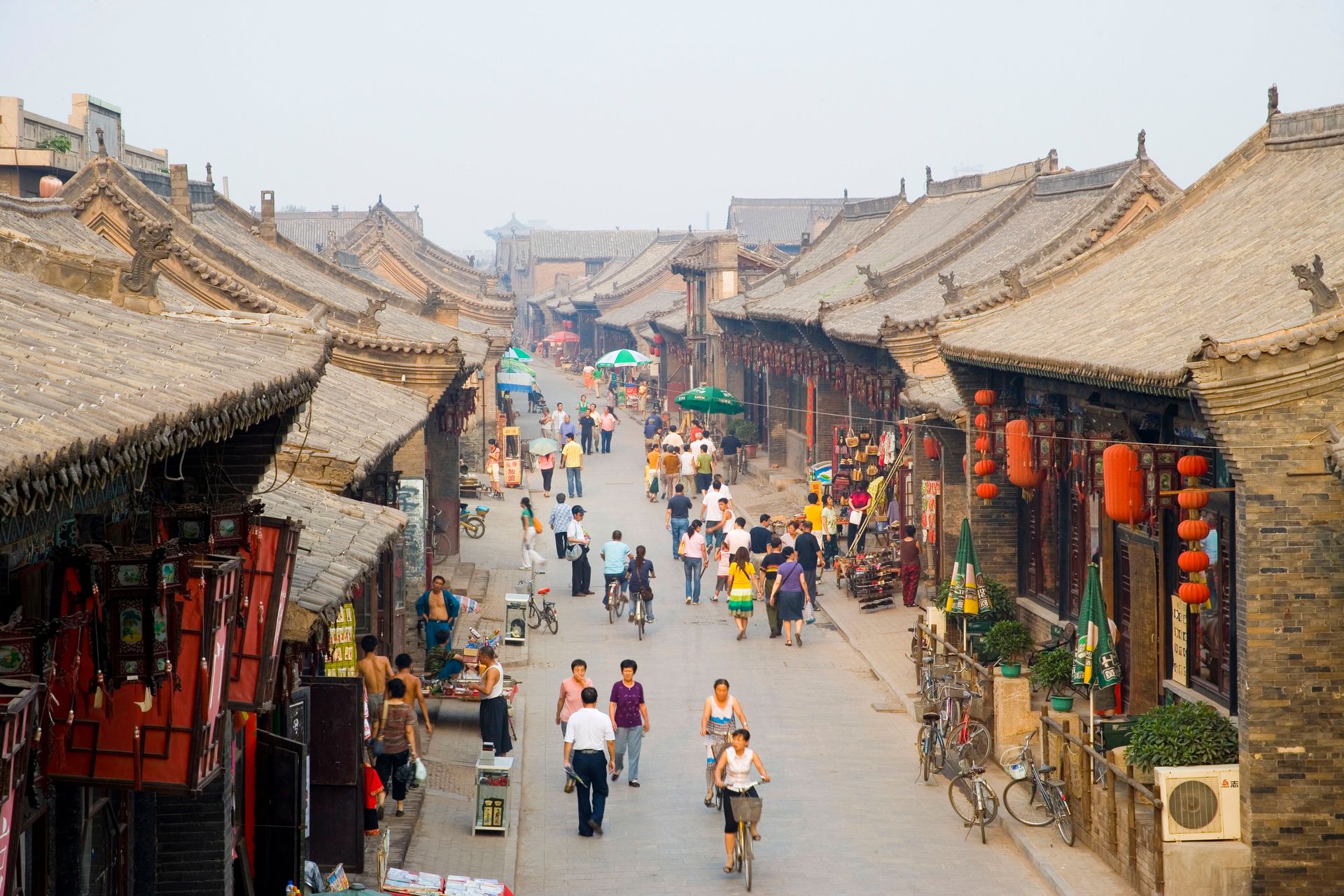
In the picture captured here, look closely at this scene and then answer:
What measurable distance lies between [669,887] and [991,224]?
73.3 ft

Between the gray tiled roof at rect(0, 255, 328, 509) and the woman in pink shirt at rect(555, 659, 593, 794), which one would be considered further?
the woman in pink shirt at rect(555, 659, 593, 794)

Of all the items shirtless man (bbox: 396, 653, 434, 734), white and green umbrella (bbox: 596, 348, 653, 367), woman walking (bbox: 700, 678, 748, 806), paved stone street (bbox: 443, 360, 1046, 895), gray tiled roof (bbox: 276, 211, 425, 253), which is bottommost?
paved stone street (bbox: 443, 360, 1046, 895)

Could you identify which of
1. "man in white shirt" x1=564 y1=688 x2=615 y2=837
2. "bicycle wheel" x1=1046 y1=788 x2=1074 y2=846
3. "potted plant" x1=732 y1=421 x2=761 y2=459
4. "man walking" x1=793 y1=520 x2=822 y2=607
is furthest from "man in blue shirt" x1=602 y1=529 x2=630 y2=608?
"potted plant" x1=732 y1=421 x2=761 y2=459

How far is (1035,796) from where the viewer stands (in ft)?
47.3

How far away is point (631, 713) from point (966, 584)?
193 inches

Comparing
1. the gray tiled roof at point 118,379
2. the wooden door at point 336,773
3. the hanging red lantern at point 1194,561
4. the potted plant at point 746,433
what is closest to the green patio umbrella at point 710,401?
the potted plant at point 746,433

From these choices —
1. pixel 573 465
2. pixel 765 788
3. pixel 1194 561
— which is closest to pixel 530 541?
pixel 573 465

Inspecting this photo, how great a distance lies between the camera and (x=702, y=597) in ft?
85.9

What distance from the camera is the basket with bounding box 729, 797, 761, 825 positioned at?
41.7 feet

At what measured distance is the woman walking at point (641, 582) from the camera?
22.5 m

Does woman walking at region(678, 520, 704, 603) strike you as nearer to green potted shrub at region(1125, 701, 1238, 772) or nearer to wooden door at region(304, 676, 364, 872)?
green potted shrub at region(1125, 701, 1238, 772)

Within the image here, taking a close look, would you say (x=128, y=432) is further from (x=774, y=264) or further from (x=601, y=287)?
(x=601, y=287)

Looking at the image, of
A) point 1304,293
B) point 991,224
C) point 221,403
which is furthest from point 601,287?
point 221,403

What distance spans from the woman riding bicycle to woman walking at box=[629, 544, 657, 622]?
9166 millimetres
